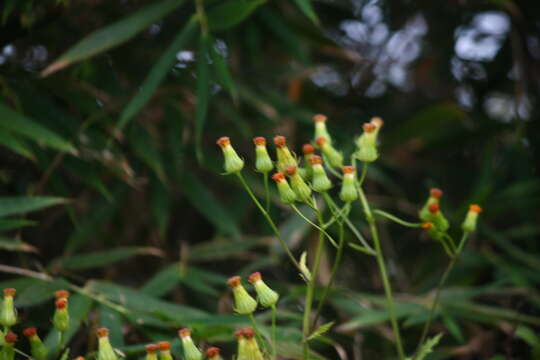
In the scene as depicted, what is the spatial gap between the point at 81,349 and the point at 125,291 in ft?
0.49

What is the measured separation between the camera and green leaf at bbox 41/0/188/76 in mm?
1121

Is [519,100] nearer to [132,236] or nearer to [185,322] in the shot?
[132,236]

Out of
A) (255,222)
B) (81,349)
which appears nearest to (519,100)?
(255,222)

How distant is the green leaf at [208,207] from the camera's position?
4.51ft

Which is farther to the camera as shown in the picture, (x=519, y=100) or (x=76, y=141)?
(x=519, y=100)

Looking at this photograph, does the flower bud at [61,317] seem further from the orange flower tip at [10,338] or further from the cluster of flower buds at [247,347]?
the cluster of flower buds at [247,347]

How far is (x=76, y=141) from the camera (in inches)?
48.8

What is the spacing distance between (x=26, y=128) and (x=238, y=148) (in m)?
0.70

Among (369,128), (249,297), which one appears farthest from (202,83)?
(249,297)

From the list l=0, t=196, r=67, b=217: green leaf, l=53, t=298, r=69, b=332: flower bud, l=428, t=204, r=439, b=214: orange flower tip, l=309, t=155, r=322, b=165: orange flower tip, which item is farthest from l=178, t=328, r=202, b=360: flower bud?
l=0, t=196, r=67, b=217: green leaf

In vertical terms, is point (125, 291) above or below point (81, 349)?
above

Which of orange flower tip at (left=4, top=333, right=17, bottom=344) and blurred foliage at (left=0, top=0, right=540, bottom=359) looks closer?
orange flower tip at (left=4, top=333, right=17, bottom=344)

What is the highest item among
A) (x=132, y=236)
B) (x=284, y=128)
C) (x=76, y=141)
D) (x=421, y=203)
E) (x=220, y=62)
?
(x=220, y=62)

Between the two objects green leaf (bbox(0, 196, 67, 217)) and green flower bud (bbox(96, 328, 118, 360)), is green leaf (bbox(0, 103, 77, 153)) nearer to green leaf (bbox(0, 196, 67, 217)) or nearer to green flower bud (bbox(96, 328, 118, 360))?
green leaf (bbox(0, 196, 67, 217))
